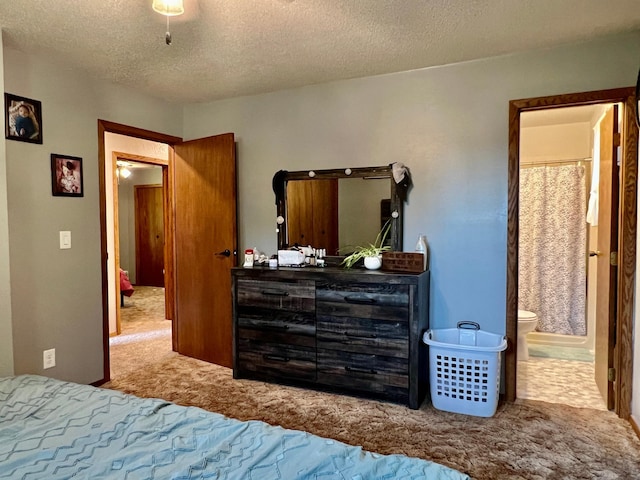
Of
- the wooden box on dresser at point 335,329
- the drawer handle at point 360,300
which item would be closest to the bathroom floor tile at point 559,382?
the wooden box on dresser at point 335,329

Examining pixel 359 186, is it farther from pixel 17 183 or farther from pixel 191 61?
pixel 17 183

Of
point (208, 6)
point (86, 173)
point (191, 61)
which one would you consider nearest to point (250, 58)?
point (191, 61)

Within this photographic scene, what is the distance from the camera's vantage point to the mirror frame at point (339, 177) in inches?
122

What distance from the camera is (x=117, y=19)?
2232mm

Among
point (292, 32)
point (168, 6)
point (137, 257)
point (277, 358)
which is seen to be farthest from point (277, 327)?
point (137, 257)

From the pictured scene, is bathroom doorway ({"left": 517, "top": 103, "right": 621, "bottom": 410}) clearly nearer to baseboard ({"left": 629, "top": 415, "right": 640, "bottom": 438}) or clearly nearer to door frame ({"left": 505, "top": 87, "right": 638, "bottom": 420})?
door frame ({"left": 505, "top": 87, "right": 638, "bottom": 420})

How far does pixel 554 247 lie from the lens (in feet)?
14.1

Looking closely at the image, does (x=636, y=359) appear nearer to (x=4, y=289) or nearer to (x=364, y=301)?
(x=364, y=301)

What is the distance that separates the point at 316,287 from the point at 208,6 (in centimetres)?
185

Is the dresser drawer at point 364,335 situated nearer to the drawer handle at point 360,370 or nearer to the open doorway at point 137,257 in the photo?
the drawer handle at point 360,370

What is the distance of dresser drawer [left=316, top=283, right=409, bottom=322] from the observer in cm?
270

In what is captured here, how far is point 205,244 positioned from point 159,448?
2.68 meters

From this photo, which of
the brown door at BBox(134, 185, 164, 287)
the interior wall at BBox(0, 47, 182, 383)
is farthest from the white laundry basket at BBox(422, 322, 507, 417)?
the brown door at BBox(134, 185, 164, 287)

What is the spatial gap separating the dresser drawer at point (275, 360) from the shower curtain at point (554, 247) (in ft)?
8.65
